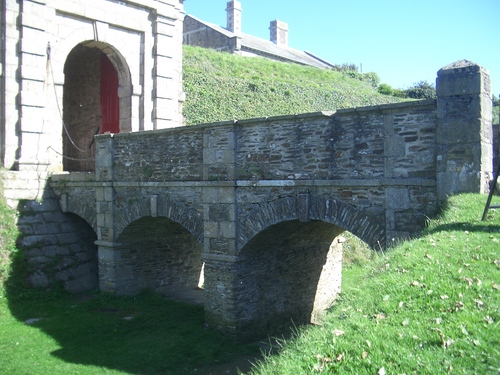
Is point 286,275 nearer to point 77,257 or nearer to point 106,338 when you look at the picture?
point 106,338

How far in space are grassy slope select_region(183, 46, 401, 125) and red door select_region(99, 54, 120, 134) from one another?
17.2 feet

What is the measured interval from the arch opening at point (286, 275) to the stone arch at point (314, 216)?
0.96 feet

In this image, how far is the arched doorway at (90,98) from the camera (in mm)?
16781

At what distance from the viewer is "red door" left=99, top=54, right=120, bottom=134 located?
1680 cm

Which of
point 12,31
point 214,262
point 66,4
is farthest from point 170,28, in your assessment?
point 214,262

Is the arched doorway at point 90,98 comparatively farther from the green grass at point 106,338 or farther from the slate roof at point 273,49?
the slate roof at point 273,49

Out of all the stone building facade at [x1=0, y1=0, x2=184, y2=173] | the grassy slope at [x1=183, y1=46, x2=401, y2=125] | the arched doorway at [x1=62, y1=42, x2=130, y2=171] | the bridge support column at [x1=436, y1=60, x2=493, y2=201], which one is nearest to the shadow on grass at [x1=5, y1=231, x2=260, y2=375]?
the stone building facade at [x1=0, y1=0, x2=184, y2=173]

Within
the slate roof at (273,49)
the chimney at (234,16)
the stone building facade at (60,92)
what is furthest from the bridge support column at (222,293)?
the chimney at (234,16)

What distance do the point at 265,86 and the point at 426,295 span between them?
23.7 m

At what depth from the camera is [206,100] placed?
23578 mm

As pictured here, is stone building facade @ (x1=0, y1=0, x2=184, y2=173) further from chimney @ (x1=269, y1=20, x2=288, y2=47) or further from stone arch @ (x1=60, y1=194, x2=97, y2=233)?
chimney @ (x1=269, y1=20, x2=288, y2=47)

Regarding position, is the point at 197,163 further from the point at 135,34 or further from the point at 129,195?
the point at 135,34

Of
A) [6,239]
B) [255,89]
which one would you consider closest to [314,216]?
[6,239]

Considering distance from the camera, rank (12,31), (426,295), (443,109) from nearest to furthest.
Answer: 1. (426,295)
2. (443,109)
3. (12,31)
